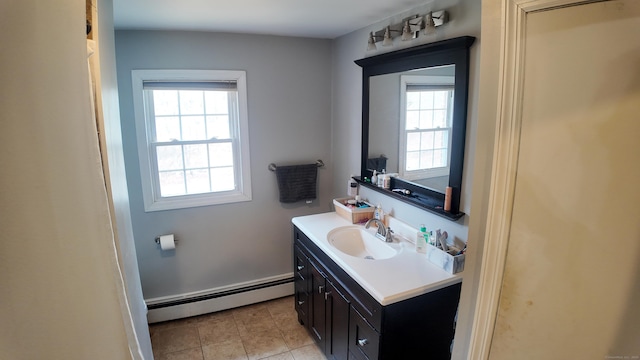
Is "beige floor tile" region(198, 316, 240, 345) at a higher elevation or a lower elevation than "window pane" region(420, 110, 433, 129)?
lower

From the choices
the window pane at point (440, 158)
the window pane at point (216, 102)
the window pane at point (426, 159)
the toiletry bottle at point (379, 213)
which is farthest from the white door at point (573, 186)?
the window pane at point (216, 102)

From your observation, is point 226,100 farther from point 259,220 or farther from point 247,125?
point 259,220

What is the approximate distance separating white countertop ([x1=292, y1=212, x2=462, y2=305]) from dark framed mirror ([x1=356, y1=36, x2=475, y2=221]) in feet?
1.02

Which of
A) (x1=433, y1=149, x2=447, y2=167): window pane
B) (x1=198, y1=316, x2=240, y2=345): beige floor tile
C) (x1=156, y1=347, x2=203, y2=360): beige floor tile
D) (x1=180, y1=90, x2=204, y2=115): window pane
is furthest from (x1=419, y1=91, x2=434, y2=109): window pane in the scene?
(x1=156, y1=347, x2=203, y2=360): beige floor tile

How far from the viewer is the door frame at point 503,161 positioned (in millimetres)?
734

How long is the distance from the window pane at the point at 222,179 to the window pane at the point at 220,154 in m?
0.05

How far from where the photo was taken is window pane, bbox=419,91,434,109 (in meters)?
2.06

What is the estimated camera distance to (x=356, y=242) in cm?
251

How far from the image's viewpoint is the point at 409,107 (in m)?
2.25

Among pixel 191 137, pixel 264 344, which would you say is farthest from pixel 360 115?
pixel 264 344

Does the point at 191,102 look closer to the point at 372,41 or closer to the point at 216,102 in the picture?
the point at 216,102

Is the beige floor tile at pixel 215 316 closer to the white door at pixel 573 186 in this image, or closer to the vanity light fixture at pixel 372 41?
the vanity light fixture at pixel 372 41

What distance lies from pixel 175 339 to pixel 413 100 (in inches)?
102

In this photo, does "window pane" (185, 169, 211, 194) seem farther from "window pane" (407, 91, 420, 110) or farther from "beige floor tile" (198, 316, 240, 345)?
"window pane" (407, 91, 420, 110)
